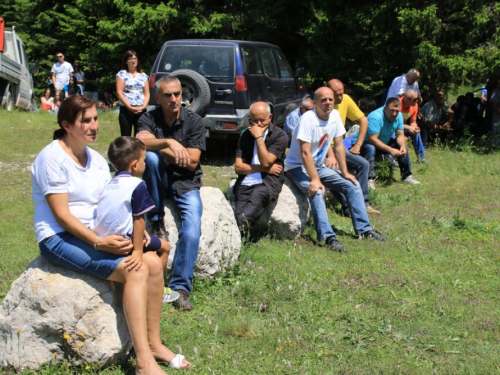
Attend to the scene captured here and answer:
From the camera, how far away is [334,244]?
6.35 metres

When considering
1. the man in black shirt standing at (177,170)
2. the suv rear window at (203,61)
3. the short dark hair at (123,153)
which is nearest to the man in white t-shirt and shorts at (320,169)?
the man in black shirt standing at (177,170)

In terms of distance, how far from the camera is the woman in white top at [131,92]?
29.7 ft

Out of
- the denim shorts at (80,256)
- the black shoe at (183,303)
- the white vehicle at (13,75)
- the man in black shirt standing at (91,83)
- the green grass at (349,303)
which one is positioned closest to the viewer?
the denim shorts at (80,256)

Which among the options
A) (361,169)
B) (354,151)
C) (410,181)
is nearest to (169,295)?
(361,169)

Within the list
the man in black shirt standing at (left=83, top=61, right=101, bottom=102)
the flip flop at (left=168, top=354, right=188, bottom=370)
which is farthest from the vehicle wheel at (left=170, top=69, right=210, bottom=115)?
the man in black shirt standing at (left=83, top=61, right=101, bottom=102)

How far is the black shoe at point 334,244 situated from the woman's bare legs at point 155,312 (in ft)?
8.87

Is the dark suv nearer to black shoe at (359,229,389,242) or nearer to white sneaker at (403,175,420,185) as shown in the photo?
white sneaker at (403,175,420,185)

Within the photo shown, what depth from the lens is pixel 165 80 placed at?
550cm

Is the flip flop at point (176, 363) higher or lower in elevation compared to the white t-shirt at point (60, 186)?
lower

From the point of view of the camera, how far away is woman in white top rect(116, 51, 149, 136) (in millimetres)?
9039

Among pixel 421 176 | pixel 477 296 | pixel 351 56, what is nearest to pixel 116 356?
pixel 477 296

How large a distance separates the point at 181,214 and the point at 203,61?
5.89 m

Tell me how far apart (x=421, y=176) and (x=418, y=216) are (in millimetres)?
2564

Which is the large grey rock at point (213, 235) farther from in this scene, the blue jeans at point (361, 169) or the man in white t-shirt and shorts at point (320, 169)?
the blue jeans at point (361, 169)
